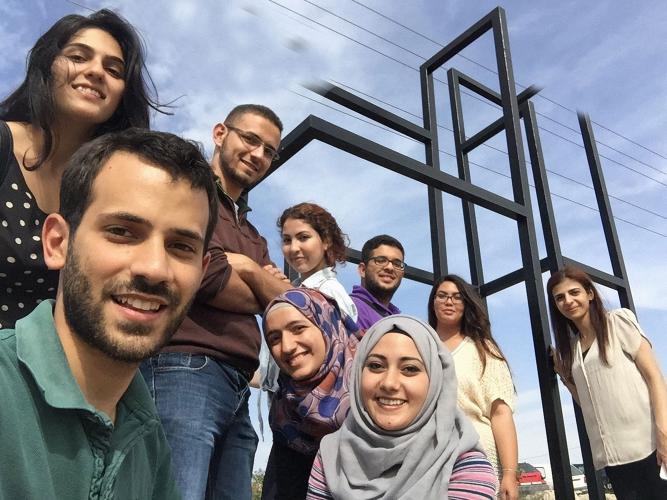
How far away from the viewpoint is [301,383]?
2.06 metres

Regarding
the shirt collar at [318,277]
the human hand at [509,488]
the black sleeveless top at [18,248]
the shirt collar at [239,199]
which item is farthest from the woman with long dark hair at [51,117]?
the human hand at [509,488]

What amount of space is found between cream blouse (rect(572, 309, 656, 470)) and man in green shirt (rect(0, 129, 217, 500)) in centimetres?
234

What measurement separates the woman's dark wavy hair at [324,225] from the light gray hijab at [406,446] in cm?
53

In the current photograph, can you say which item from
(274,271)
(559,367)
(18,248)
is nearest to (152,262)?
(18,248)

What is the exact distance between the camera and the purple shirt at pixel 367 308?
2.56m

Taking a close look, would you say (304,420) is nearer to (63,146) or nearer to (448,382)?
(448,382)

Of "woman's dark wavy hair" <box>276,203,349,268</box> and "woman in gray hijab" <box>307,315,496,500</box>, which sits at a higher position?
"woman's dark wavy hair" <box>276,203,349,268</box>

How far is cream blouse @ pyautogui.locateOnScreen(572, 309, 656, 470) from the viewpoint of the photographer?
2805mm

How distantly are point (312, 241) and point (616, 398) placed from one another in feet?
5.56

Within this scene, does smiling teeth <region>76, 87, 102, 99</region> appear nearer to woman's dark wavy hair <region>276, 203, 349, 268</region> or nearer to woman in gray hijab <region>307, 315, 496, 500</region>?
woman's dark wavy hair <region>276, 203, 349, 268</region>

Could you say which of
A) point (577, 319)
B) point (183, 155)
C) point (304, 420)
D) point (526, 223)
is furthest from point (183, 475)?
point (577, 319)

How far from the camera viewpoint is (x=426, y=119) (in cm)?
357

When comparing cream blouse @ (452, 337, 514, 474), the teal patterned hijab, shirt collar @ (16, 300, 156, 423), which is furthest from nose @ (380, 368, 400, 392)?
shirt collar @ (16, 300, 156, 423)

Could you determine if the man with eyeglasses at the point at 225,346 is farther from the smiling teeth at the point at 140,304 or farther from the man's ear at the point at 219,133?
the smiling teeth at the point at 140,304
